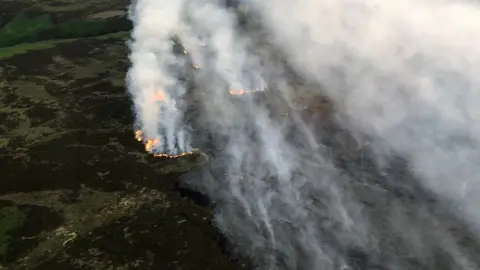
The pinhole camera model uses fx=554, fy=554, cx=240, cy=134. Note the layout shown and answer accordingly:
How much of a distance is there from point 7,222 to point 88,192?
15.7 feet

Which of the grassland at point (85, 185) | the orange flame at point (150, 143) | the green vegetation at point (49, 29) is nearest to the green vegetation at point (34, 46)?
the green vegetation at point (49, 29)

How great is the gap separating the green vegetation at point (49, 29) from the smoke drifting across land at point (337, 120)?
89.0ft

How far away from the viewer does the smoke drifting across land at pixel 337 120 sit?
27.5 metres

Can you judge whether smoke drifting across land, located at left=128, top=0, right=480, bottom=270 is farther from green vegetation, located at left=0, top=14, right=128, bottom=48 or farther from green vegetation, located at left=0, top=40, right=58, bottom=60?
green vegetation, located at left=0, top=14, right=128, bottom=48

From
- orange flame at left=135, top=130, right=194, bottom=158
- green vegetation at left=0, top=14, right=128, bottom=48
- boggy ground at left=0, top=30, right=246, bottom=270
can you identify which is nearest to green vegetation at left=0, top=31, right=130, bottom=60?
green vegetation at left=0, top=14, right=128, bottom=48

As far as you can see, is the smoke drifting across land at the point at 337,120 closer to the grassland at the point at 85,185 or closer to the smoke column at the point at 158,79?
the smoke column at the point at 158,79

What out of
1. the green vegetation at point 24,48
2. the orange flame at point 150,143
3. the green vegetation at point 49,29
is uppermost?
the orange flame at point 150,143

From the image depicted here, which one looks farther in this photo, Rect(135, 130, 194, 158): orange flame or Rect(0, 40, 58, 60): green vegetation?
Rect(0, 40, 58, 60): green vegetation

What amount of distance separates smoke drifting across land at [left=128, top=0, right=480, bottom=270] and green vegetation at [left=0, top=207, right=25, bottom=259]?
10387 mm

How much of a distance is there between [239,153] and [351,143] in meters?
7.36

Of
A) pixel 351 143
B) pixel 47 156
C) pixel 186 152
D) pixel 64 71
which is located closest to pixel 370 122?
pixel 351 143

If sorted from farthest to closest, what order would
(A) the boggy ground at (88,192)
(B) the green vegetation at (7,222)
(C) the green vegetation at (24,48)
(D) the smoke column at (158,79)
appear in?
(C) the green vegetation at (24,48), (D) the smoke column at (158,79), (B) the green vegetation at (7,222), (A) the boggy ground at (88,192)

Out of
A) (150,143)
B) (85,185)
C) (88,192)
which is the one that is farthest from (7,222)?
(150,143)

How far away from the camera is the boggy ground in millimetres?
27453
